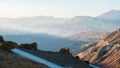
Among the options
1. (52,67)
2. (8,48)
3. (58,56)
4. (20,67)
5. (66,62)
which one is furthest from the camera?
(58,56)

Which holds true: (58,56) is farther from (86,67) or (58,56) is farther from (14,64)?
(14,64)

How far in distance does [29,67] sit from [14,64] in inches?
93.1

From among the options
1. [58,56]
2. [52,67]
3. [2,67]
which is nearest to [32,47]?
[58,56]

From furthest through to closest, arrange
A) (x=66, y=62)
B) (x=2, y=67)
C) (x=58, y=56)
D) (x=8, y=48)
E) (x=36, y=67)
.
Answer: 1. (x=58, y=56)
2. (x=66, y=62)
3. (x=8, y=48)
4. (x=36, y=67)
5. (x=2, y=67)

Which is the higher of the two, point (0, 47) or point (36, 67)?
point (0, 47)

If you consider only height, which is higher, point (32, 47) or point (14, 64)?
point (32, 47)

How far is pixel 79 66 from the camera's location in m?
74.8

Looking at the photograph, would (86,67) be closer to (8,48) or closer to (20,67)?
(8,48)

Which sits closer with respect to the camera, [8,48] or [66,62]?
[8,48]

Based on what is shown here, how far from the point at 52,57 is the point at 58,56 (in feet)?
11.7

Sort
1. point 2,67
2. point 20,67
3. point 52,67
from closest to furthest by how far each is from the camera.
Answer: point 2,67 → point 20,67 → point 52,67

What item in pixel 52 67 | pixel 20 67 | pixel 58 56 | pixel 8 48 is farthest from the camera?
pixel 58 56

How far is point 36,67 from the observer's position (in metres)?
52.1

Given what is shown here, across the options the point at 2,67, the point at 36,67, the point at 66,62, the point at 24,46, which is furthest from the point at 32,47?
the point at 2,67
